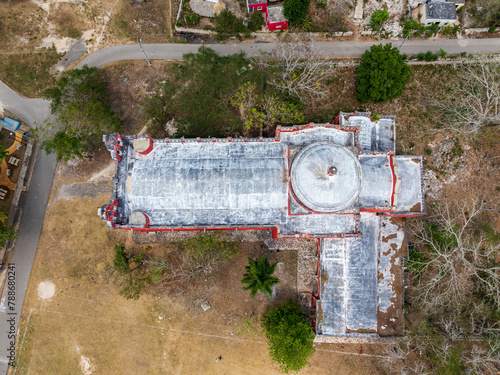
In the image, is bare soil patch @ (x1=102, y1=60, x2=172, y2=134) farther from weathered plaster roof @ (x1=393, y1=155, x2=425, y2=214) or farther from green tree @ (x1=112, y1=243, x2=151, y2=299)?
weathered plaster roof @ (x1=393, y1=155, x2=425, y2=214)

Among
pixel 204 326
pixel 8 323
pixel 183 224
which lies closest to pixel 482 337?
pixel 204 326

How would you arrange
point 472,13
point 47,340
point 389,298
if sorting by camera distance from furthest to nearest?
point 472,13 → point 47,340 → point 389,298

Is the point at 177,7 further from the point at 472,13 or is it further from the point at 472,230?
the point at 472,230

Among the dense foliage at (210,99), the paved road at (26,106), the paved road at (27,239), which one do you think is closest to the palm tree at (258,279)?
the dense foliage at (210,99)

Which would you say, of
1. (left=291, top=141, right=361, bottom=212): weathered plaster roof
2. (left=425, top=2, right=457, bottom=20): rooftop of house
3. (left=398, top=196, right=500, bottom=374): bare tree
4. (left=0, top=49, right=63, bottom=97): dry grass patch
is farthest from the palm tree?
(left=425, top=2, right=457, bottom=20): rooftop of house

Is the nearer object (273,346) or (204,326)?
(273,346)

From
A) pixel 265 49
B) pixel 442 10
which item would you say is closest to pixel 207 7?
pixel 265 49

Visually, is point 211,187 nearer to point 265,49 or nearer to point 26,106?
point 265,49
